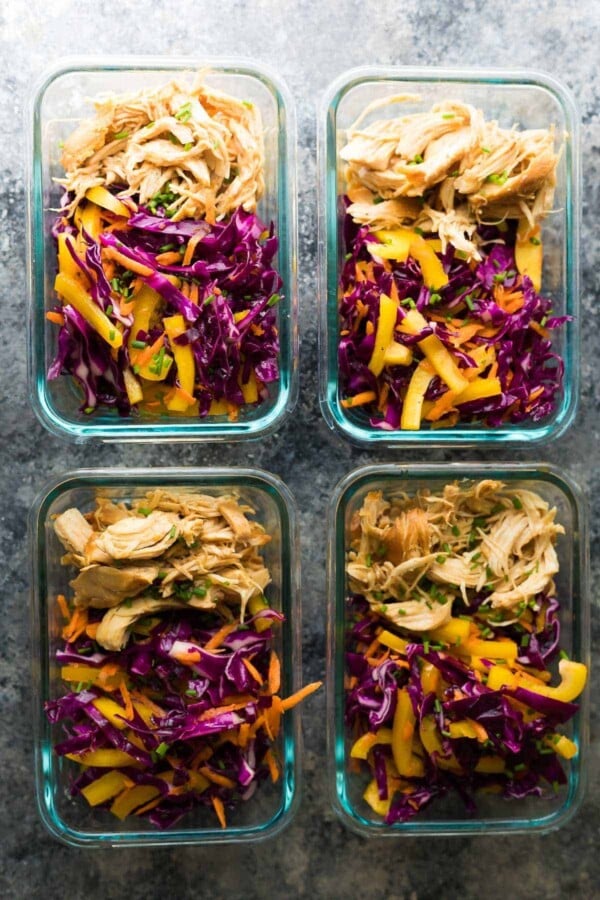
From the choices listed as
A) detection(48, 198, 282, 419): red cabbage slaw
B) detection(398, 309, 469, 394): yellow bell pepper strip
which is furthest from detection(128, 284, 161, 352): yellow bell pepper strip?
detection(398, 309, 469, 394): yellow bell pepper strip

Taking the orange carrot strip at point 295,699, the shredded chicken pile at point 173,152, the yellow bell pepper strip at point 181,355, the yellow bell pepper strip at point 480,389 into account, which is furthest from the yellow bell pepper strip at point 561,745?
the shredded chicken pile at point 173,152

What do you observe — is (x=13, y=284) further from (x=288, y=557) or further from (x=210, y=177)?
(x=288, y=557)

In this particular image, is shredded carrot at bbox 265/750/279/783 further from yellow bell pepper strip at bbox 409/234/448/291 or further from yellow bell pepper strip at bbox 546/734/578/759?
yellow bell pepper strip at bbox 409/234/448/291

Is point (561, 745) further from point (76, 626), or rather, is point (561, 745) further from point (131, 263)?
point (131, 263)

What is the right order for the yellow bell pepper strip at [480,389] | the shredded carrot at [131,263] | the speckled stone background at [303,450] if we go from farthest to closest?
the speckled stone background at [303,450]
the yellow bell pepper strip at [480,389]
the shredded carrot at [131,263]

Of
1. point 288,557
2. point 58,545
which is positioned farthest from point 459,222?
point 58,545

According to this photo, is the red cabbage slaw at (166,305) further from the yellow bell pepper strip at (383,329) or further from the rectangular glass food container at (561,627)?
the rectangular glass food container at (561,627)

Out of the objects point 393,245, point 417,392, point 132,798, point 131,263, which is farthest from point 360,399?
point 132,798
